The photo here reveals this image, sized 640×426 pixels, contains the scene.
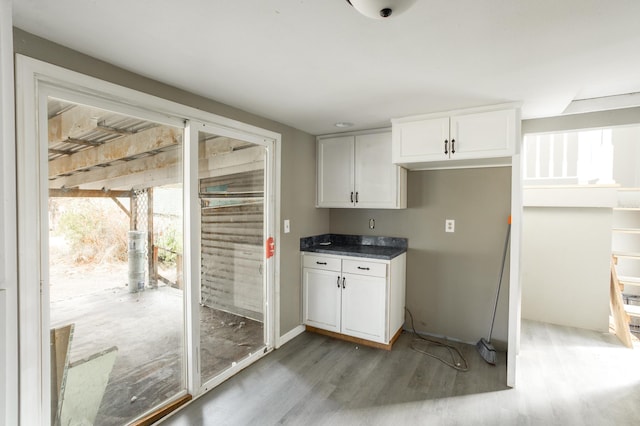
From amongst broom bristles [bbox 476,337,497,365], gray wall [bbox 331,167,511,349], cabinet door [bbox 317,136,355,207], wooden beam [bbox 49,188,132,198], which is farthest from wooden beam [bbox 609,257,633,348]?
wooden beam [bbox 49,188,132,198]

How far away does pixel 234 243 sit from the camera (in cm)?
265

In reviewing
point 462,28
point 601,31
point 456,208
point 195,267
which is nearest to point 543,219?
point 456,208

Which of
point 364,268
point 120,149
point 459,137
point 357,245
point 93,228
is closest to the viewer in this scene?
point 93,228

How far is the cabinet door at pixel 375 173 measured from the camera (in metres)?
3.12

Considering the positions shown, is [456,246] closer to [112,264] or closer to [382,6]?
[382,6]

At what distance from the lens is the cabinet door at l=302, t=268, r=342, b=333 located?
3178 millimetres

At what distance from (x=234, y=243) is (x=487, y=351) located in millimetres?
2432

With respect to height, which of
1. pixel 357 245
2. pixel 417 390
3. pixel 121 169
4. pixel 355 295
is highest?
pixel 121 169

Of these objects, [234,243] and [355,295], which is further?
[355,295]

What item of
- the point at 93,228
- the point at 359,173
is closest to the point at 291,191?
the point at 359,173

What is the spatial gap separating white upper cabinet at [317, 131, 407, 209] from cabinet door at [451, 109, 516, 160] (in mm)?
686

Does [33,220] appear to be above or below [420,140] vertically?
below

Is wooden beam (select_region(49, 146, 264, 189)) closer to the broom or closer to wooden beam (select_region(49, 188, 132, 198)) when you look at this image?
wooden beam (select_region(49, 188, 132, 198))

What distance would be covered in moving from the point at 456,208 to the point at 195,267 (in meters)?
2.51
